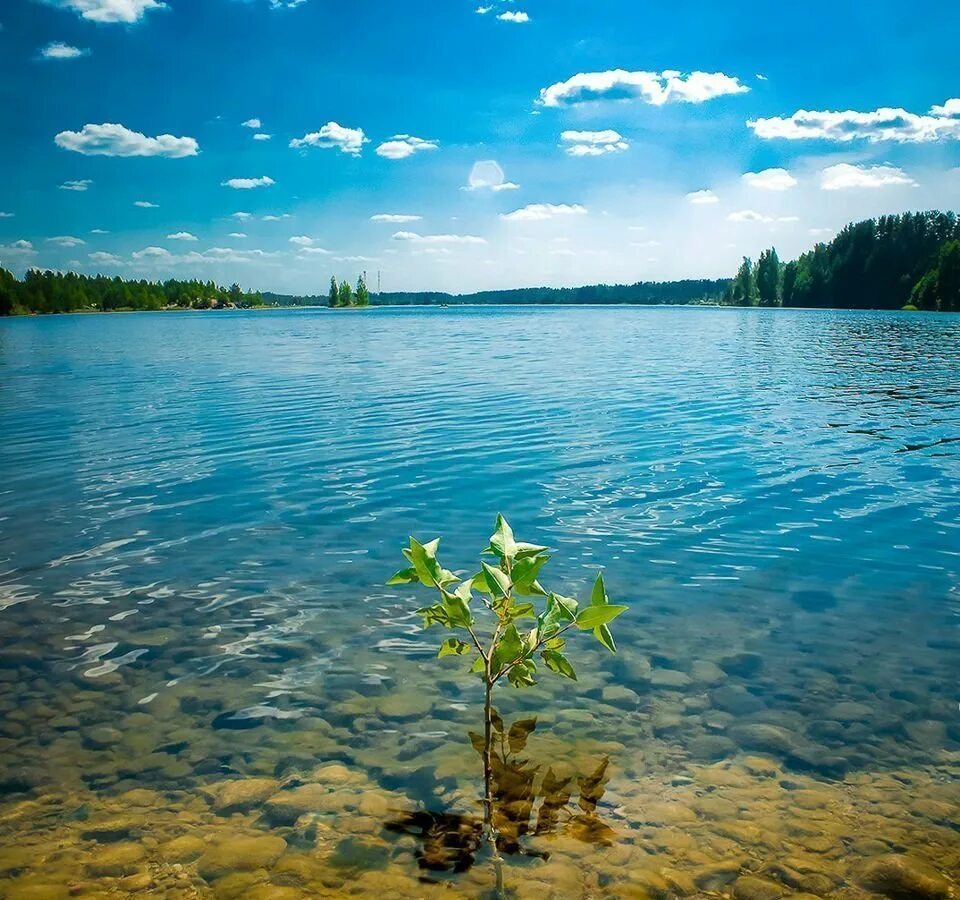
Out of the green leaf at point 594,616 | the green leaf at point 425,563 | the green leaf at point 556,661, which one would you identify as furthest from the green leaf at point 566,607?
the green leaf at point 425,563

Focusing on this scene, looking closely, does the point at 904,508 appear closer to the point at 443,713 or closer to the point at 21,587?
the point at 443,713

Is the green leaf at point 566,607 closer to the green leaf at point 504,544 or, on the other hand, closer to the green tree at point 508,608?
the green tree at point 508,608

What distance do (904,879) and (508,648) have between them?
3.15m

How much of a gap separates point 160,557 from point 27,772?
645cm

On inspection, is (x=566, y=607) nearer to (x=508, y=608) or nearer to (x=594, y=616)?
(x=594, y=616)

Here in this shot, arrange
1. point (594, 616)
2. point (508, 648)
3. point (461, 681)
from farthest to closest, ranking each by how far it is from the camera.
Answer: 1. point (461, 681)
2. point (508, 648)
3. point (594, 616)

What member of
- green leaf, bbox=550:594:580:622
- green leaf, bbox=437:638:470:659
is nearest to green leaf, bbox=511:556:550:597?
green leaf, bbox=550:594:580:622

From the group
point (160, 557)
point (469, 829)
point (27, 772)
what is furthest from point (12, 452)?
point (469, 829)

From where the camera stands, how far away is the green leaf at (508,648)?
16.7 ft

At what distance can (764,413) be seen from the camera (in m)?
28.8

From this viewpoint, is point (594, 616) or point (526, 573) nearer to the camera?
point (594, 616)

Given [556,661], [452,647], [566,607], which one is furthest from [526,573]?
[452,647]

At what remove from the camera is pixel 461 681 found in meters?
7.89

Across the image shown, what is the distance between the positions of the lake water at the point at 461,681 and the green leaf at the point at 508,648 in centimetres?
135
